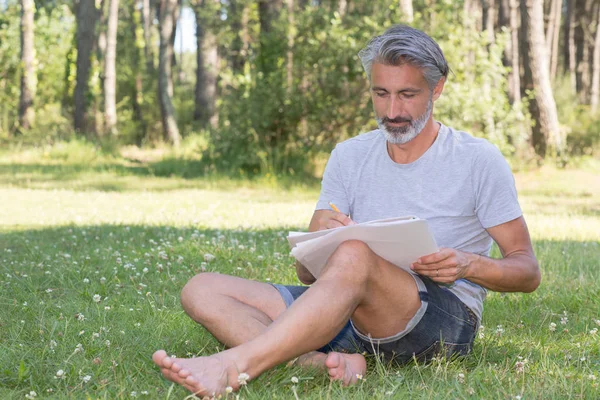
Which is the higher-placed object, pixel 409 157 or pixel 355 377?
pixel 409 157

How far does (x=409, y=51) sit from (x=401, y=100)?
245 mm

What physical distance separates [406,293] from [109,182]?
11290 millimetres

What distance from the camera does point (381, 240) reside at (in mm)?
3289

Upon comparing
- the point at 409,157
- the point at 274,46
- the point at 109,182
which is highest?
the point at 274,46

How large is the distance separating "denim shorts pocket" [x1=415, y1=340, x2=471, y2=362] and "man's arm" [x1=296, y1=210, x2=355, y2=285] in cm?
66

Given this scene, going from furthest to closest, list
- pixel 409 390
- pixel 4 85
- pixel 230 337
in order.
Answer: pixel 4 85 → pixel 230 337 → pixel 409 390

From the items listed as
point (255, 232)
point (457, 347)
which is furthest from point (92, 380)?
point (255, 232)

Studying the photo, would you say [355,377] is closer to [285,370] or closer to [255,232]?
[285,370]

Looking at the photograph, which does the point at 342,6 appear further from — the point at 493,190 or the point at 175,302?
the point at 493,190

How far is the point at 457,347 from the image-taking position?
3691 mm

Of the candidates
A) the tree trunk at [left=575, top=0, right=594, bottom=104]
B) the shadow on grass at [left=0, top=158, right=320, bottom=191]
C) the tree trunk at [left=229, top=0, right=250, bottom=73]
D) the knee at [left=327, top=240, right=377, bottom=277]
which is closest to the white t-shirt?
the knee at [left=327, top=240, right=377, bottom=277]

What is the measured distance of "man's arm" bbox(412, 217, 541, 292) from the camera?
131 inches

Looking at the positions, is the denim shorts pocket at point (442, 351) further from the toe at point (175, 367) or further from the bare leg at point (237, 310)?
the toe at point (175, 367)

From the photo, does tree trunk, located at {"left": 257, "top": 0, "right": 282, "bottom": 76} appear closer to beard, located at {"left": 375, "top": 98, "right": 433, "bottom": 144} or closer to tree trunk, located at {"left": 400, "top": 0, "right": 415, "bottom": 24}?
tree trunk, located at {"left": 400, "top": 0, "right": 415, "bottom": 24}
